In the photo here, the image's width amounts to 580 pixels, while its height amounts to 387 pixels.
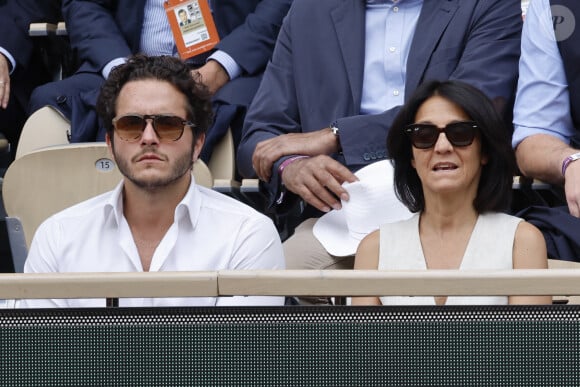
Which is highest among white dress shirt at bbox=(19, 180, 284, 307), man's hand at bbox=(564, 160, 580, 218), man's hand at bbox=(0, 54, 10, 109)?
man's hand at bbox=(0, 54, 10, 109)

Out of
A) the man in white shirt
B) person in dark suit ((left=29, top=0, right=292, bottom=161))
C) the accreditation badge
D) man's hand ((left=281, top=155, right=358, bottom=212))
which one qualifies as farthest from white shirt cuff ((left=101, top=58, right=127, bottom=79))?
the man in white shirt

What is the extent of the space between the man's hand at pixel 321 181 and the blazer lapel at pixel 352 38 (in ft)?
1.22

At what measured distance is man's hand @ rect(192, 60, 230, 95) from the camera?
4.21 m

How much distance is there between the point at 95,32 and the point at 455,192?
7.33ft

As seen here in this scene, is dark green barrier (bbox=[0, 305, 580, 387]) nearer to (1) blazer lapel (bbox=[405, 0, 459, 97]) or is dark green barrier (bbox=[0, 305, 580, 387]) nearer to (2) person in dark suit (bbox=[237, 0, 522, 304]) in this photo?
(2) person in dark suit (bbox=[237, 0, 522, 304])

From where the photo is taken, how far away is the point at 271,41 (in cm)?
438

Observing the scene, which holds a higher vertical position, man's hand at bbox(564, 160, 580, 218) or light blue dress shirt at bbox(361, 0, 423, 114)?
light blue dress shirt at bbox(361, 0, 423, 114)

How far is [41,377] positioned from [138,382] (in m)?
0.15

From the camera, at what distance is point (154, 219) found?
292 centimetres

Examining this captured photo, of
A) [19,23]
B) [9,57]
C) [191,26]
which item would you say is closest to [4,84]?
[9,57]

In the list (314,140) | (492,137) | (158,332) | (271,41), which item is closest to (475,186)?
(492,137)

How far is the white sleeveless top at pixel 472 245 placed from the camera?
8.68ft

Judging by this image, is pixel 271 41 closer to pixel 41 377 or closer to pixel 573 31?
pixel 573 31

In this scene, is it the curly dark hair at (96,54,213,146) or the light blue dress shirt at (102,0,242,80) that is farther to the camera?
the light blue dress shirt at (102,0,242,80)
